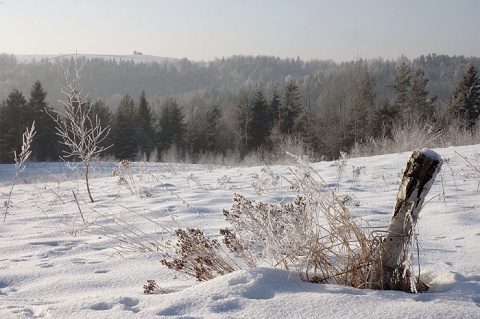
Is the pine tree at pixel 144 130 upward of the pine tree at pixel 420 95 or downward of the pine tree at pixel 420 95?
downward

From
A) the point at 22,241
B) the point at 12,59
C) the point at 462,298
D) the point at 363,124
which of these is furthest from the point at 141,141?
the point at 12,59

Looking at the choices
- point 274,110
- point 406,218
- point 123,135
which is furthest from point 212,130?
point 406,218

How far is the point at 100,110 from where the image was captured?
132 feet

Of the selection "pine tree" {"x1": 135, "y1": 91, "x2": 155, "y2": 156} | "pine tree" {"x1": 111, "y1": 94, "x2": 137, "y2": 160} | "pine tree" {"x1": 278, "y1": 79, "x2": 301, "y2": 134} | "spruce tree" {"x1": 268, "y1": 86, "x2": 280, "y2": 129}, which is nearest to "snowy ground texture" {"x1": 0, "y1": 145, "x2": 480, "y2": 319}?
"pine tree" {"x1": 111, "y1": 94, "x2": 137, "y2": 160}

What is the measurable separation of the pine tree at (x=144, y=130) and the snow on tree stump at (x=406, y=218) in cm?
3790

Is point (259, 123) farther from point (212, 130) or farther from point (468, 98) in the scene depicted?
point (468, 98)

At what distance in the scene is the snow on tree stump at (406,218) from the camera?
1.86 m

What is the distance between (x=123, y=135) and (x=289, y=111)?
15582 millimetres

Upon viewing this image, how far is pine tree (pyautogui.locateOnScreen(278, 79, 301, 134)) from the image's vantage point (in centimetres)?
4062

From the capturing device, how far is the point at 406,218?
1873 mm

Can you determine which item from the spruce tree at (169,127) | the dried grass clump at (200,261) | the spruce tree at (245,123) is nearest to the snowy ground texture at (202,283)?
the dried grass clump at (200,261)

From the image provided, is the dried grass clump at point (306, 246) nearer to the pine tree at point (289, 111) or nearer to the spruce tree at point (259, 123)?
the pine tree at point (289, 111)

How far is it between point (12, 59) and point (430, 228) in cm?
13324

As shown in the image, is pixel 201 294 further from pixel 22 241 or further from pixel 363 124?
pixel 363 124
